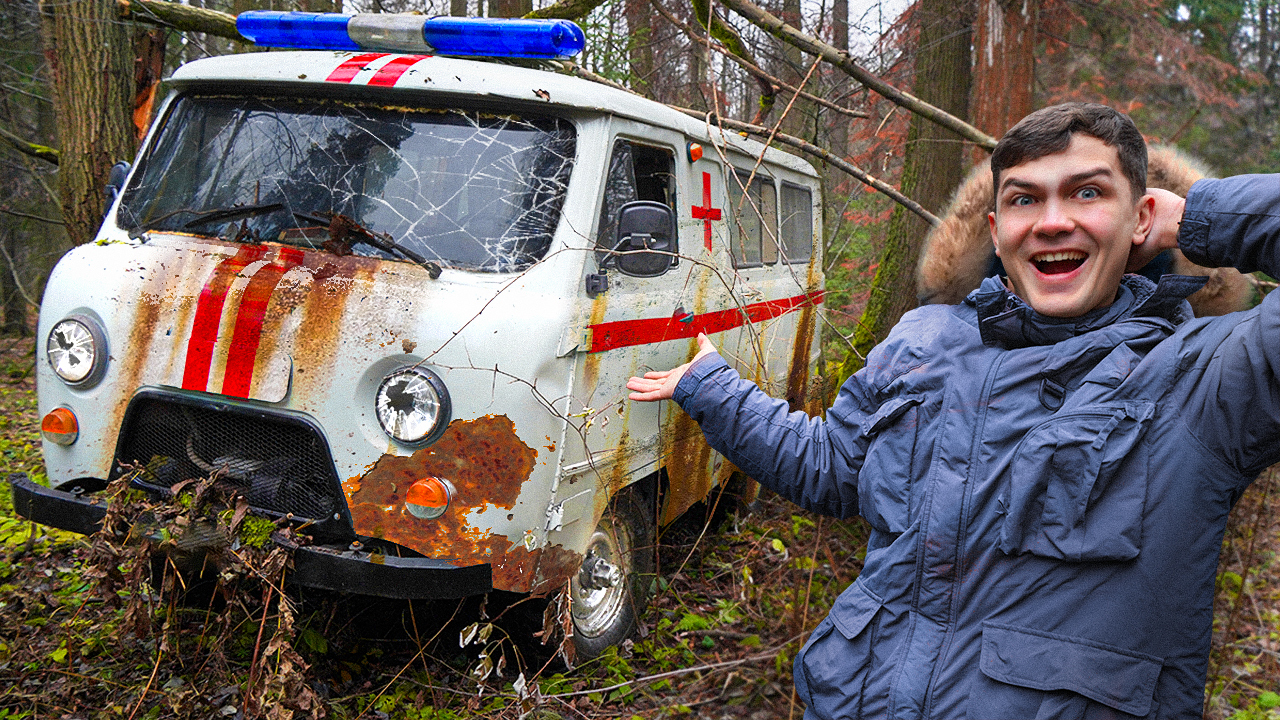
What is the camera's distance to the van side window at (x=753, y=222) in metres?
5.02

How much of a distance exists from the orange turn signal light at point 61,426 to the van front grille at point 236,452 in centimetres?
24

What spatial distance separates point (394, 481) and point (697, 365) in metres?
1.28

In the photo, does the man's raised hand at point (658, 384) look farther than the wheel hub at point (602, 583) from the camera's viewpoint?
No

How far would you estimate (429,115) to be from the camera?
3.58 metres

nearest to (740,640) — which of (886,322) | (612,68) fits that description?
(886,322)

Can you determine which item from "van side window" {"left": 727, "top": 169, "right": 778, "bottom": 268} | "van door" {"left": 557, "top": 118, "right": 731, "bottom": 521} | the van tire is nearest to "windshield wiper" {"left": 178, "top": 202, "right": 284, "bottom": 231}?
"van door" {"left": 557, "top": 118, "right": 731, "bottom": 521}

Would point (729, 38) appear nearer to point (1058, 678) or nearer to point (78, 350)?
point (78, 350)

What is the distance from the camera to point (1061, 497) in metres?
1.72

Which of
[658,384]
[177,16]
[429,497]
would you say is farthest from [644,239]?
[177,16]

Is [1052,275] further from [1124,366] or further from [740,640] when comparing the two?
[740,640]

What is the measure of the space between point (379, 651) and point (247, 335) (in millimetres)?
1631

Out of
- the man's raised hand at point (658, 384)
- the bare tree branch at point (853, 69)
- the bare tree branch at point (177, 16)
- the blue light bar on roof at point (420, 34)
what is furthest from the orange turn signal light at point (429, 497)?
the bare tree branch at point (177, 16)

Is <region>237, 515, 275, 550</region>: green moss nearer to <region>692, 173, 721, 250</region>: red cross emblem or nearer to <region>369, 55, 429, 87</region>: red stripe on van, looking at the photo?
<region>369, 55, 429, 87</region>: red stripe on van

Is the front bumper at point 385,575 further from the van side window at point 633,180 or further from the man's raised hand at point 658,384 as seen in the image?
the van side window at point 633,180
